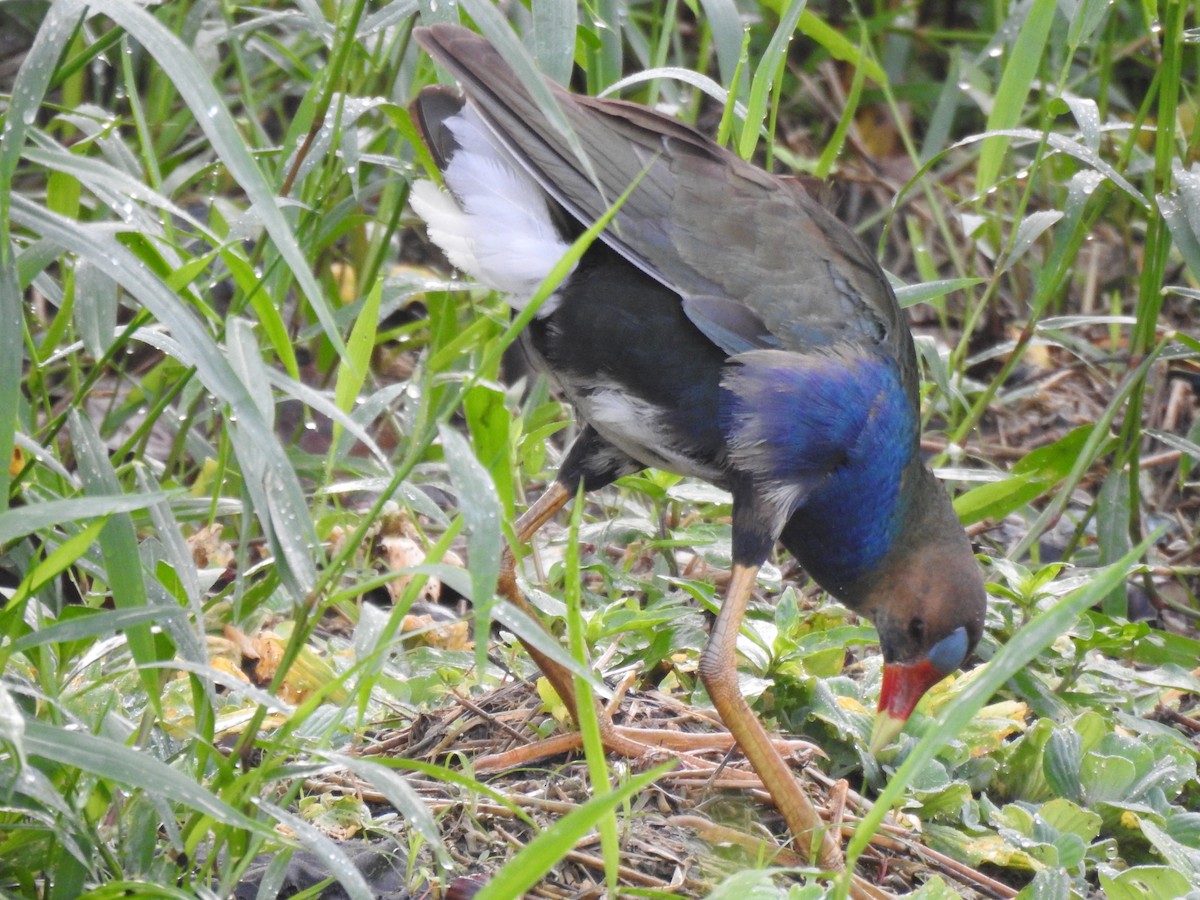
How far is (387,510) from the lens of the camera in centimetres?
305

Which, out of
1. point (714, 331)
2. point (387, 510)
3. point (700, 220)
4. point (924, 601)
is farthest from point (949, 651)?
point (387, 510)

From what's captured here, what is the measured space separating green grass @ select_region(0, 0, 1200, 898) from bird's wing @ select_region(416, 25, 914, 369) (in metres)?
0.12

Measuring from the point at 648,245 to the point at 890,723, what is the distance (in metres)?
0.84

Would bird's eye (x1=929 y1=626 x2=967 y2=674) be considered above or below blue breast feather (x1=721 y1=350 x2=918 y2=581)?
below

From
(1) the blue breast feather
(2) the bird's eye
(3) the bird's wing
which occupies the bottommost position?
(2) the bird's eye

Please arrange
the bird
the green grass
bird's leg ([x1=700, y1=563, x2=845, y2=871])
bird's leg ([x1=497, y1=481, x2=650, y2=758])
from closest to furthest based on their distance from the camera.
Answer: the green grass < bird's leg ([x1=700, y1=563, x2=845, y2=871]) < bird's leg ([x1=497, y1=481, x2=650, y2=758]) < the bird

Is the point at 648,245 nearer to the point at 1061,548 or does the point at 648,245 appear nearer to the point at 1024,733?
the point at 1024,733

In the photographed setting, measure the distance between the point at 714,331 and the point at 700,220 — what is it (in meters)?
0.20

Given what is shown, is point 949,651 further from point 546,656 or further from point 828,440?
point 546,656

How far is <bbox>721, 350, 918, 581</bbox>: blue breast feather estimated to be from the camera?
97.0 inches

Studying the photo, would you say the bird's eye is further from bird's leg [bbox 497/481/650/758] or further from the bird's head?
bird's leg [bbox 497/481/650/758]

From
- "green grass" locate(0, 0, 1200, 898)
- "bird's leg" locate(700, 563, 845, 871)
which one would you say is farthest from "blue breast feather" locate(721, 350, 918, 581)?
"bird's leg" locate(700, 563, 845, 871)

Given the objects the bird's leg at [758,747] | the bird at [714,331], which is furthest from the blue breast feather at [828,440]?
the bird's leg at [758,747]

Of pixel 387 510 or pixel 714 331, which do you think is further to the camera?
pixel 387 510
